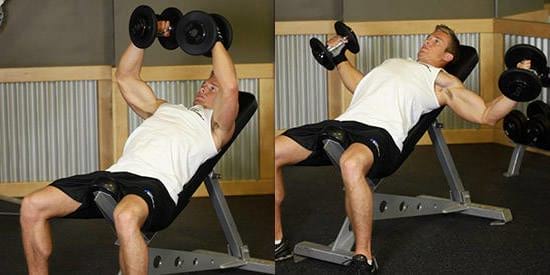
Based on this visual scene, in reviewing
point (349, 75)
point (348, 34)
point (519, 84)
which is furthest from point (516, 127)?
point (348, 34)

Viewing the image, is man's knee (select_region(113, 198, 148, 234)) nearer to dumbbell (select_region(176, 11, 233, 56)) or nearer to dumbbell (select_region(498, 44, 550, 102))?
dumbbell (select_region(176, 11, 233, 56))

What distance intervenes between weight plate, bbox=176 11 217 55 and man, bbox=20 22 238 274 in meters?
0.03

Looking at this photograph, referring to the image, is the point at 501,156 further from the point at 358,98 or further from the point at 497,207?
the point at 358,98

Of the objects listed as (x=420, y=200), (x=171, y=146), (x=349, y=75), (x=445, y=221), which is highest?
(x=349, y=75)

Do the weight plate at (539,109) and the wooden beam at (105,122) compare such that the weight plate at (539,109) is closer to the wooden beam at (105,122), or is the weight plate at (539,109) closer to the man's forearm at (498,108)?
the man's forearm at (498,108)

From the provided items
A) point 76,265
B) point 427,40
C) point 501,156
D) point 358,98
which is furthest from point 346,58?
point 501,156

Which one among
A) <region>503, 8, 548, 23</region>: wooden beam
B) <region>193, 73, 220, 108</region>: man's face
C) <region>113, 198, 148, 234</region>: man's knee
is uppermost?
<region>503, 8, 548, 23</region>: wooden beam

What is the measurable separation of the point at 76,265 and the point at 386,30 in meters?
1.37

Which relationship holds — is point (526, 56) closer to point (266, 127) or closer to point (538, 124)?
point (538, 124)

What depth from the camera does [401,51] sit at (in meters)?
3.42

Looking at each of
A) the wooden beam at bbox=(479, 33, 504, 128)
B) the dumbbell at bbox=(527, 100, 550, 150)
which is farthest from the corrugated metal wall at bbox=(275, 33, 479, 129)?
the dumbbell at bbox=(527, 100, 550, 150)

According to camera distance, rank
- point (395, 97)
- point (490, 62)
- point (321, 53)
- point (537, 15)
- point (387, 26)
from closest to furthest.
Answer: point (321, 53)
point (387, 26)
point (395, 97)
point (490, 62)
point (537, 15)

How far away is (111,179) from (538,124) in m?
2.68

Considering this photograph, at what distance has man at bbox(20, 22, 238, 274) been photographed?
2107mm
